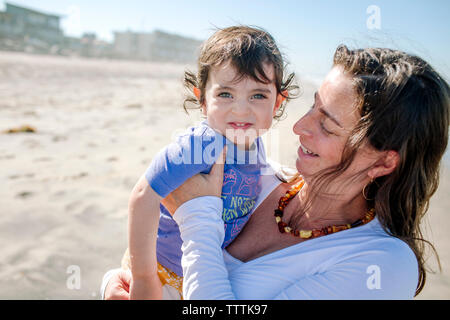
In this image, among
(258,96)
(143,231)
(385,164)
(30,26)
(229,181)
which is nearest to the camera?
(143,231)

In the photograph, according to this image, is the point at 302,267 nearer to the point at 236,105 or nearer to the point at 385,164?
the point at 385,164

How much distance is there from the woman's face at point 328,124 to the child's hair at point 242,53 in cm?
39

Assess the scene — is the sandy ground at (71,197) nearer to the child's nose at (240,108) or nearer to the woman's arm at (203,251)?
the woman's arm at (203,251)

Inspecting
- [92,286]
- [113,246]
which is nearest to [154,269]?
[92,286]

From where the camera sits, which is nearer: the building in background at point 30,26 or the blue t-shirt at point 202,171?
the blue t-shirt at point 202,171

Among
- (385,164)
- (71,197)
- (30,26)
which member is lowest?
(71,197)

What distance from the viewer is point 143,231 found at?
1625 mm

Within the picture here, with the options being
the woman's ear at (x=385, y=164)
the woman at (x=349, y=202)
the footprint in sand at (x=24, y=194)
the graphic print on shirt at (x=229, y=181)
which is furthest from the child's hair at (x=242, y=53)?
the footprint in sand at (x=24, y=194)

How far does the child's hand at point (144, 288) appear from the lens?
1.71 metres

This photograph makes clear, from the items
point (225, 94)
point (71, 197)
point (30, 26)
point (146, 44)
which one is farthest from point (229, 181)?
point (146, 44)

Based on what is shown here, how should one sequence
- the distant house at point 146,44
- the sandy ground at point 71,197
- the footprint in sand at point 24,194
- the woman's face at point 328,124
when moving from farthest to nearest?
the distant house at point 146,44, the footprint in sand at point 24,194, the sandy ground at point 71,197, the woman's face at point 328,124

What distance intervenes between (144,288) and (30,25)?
55.8 meters
